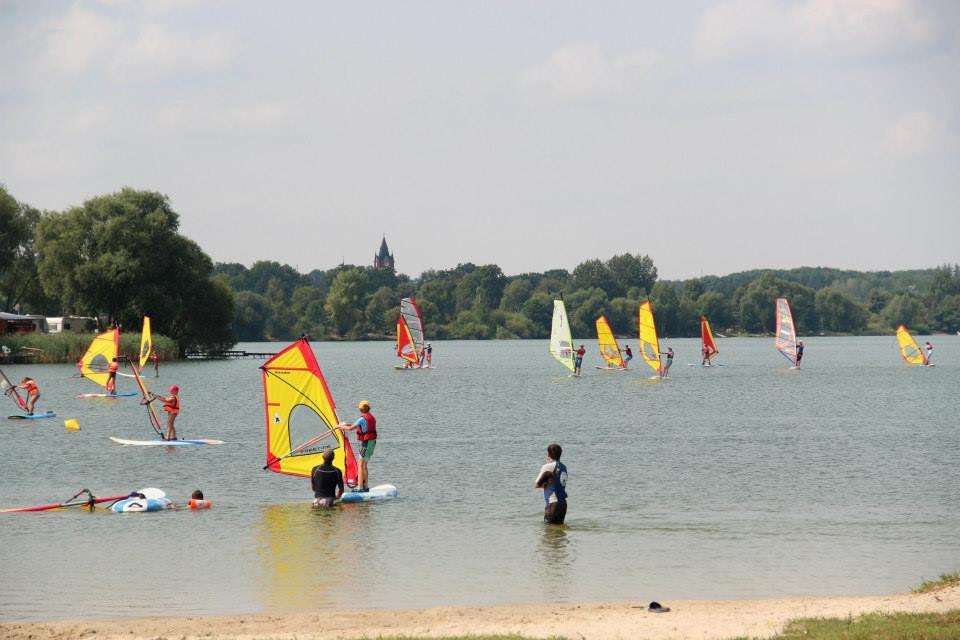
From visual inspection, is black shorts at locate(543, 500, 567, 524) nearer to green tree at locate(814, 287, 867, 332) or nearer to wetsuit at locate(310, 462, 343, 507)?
wetsuit at locate(310, 462, 343, 507)

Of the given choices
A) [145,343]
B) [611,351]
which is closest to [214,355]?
[611,351]

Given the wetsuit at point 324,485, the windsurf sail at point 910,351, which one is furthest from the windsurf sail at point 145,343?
the windsurf sail at point 910,351

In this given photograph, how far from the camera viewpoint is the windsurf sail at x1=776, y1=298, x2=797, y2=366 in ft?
193

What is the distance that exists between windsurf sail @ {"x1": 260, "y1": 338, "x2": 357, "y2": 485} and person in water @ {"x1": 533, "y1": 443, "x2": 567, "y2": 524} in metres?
3.88

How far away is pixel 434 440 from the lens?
2872 cm

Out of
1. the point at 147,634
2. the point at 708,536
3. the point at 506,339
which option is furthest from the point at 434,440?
the point at 506,339

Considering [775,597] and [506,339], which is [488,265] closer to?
[506,339]

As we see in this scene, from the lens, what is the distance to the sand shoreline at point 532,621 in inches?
404

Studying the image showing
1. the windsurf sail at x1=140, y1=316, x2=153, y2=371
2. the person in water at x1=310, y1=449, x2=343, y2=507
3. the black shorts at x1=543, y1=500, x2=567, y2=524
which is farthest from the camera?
the windsurf sail at x1=140, y1=316, x2=153, y2=371

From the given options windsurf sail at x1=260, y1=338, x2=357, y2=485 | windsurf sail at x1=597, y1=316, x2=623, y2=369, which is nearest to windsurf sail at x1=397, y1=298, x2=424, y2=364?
windsurf sail at x1=597, y1=316, x2=623, y2=369

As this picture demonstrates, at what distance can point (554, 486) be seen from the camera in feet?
51.7

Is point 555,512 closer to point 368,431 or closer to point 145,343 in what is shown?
point 368,431

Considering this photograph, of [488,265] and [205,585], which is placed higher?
[488,265]

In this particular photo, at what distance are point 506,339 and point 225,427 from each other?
5833 inches
